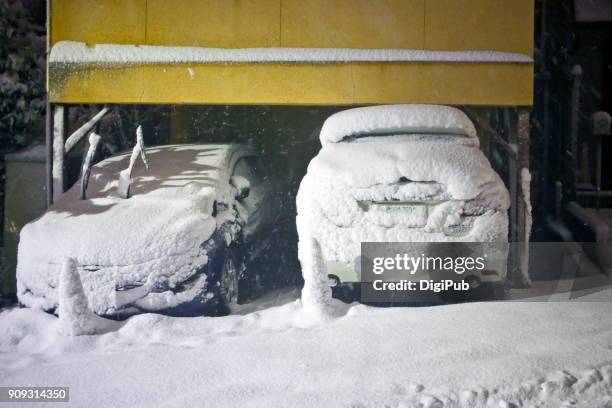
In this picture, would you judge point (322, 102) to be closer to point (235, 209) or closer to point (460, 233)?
point (235, 209)

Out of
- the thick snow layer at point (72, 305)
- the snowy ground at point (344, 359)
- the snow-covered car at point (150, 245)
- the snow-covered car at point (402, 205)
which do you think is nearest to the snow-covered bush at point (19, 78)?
the snow-covered car at point (150, 245)

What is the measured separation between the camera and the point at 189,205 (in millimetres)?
5266

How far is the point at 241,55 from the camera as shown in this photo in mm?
6816

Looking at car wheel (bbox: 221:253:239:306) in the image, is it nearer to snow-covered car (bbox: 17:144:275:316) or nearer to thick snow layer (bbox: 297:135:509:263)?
snow-covered car (bbox: 17:144:275:316)

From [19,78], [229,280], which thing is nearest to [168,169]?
[229,280]

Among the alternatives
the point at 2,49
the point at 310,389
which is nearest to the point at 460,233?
the point at 310,389

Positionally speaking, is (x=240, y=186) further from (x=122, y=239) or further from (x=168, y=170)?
(x=122, y=239)

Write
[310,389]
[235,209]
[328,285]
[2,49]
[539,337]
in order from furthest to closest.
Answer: [2,49] → [235,209] → [328,285] → [539,337] → [310,389]

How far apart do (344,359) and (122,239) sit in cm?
198

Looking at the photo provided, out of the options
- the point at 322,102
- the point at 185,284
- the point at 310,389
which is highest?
the point at 322,102

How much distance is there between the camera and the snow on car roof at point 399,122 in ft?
18.6

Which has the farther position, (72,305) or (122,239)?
(122,239)

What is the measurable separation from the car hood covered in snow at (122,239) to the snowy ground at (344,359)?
0.32 meters

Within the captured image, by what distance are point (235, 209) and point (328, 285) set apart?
125 cm
